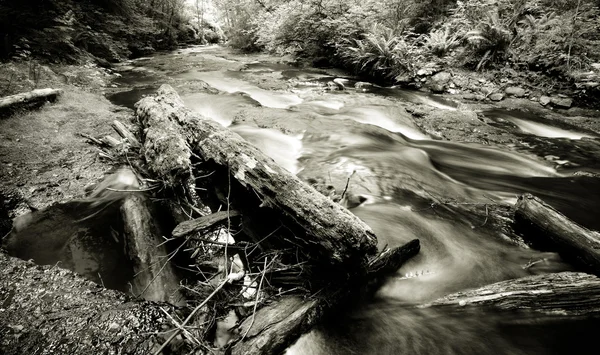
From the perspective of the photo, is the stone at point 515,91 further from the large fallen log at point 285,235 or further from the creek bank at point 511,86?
the large fallen log at point 285,235

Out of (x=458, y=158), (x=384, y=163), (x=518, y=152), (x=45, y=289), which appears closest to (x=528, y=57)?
(x=518, y=152)

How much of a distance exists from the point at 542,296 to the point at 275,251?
211 cm

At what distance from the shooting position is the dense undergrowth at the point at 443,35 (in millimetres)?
7543

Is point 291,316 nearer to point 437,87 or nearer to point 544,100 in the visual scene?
point 544,100

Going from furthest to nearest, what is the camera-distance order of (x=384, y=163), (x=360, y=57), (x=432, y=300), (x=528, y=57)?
(x=360, y=57) → (x=528, y=57) → (x=384, y=163) → (x=432, y=300)

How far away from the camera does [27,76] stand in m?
6.83

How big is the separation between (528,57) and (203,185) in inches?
375

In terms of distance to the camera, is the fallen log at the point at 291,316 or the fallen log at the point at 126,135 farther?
the fallen log at the point at 126,135

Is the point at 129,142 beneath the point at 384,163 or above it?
beneath

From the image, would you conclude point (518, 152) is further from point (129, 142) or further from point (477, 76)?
point (129, 142)

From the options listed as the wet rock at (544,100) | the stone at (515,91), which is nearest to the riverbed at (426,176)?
the wet rock at (544,100)

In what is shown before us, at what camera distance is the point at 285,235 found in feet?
7.85

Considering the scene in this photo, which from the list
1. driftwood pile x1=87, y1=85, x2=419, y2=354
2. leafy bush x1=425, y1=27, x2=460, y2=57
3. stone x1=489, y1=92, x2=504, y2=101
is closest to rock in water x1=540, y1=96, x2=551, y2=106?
stone x1=489, y1=92, x2=504, y2=101

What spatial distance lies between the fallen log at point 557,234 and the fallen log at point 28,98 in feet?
25.9
